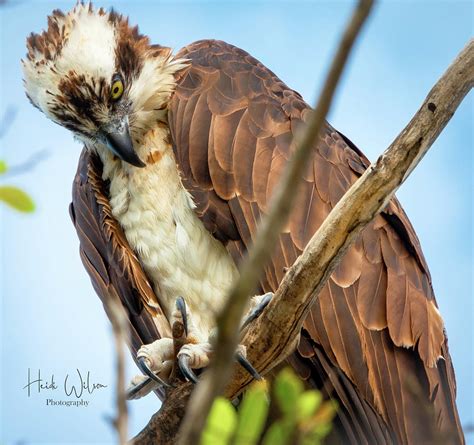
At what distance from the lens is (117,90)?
18.6ft

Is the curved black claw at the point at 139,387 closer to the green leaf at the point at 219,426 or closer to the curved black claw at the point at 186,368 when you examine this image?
the curved black claw at the point at 186,368

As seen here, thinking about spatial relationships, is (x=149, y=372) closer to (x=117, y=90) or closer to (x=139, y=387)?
(x=139, y=387)

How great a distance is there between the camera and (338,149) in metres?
5.63

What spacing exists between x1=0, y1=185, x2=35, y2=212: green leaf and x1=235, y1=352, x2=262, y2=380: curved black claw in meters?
2.13

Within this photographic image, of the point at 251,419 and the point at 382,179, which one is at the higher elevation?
the point at 382,179

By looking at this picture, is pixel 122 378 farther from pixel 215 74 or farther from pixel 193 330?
pixel 215 74

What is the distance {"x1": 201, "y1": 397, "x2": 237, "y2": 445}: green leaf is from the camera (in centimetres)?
212

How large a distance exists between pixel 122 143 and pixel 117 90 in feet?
1.39

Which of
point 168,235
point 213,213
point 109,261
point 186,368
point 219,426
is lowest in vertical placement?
point 219,426

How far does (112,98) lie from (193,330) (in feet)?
5.47

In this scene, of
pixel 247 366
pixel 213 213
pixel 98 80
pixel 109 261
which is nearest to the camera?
pixel 247 366

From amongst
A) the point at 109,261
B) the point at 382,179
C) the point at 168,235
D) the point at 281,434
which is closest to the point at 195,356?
the point at 168,235

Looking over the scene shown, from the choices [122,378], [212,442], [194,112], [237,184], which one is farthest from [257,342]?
[122,378]

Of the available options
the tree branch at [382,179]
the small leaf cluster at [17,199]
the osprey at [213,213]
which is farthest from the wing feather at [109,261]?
the small leaf cluster at [17,199]
